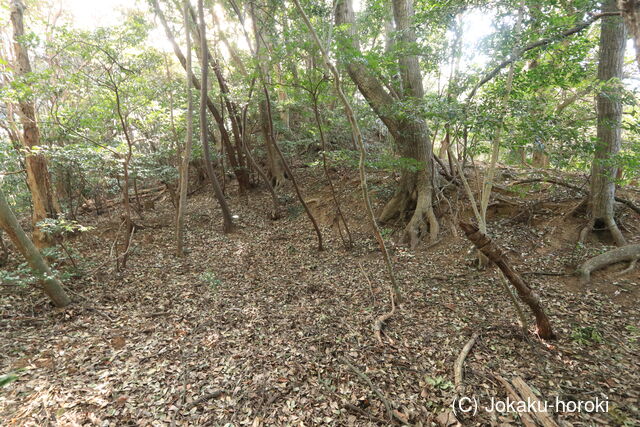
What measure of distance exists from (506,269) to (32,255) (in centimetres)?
709

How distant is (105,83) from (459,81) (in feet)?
24.8

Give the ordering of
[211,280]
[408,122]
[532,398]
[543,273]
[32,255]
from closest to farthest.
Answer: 1. [532,398]
2. [32,255]
3. [543,273]
4. [211,280]
5. [408,122]

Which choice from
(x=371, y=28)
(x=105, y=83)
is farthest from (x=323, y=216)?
(x=371, y=28)

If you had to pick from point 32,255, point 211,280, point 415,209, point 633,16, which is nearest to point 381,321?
point 211,280

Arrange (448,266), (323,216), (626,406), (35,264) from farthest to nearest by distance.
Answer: (323,216) < (448,266) < (35,264) < (626,406)

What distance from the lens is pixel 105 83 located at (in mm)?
6469

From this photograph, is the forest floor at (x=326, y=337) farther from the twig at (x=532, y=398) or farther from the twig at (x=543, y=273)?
the twig at (x=532, y=398)

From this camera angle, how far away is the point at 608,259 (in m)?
5.04

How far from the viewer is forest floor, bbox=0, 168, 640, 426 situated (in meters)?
3.26

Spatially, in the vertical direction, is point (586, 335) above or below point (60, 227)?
below

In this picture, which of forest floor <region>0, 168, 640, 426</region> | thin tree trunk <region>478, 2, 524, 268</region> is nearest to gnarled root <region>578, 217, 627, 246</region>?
forest floor <region>0, 168, 640, 426</region>

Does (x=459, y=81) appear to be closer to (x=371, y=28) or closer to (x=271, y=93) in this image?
(x=271, y=93)

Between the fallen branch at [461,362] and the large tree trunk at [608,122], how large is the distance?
3742 millimetres

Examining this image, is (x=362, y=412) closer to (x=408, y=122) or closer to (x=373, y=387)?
(x=373, y=387)
